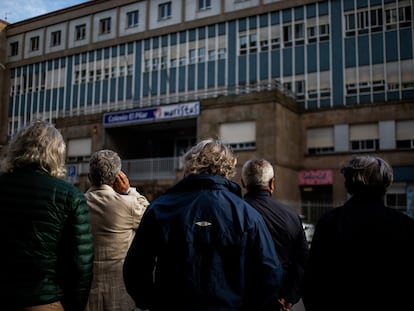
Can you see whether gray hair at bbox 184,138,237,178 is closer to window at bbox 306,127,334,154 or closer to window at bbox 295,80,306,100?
window at bbox 306,127,334,154

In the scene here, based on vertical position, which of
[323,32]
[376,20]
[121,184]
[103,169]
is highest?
[376,20]

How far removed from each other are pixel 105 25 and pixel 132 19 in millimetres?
2885

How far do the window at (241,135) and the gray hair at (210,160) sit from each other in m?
23.3

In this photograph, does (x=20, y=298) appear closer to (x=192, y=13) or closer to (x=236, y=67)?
(x=236, y=67)

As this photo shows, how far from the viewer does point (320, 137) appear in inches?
Result: 1145

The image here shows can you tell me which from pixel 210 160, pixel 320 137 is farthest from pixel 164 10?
pixel 210 160

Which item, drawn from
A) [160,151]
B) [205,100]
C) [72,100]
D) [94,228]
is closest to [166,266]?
[94,228]

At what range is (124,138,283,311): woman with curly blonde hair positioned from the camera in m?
2.60

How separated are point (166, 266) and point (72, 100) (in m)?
38.6

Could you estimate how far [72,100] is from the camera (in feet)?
129

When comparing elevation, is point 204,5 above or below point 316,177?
above

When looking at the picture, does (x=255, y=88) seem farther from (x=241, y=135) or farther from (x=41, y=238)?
(x=41, y=238)

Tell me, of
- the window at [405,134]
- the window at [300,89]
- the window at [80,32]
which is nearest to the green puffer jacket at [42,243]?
the window at [405,134]

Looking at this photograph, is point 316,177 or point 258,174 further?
point 316,177
